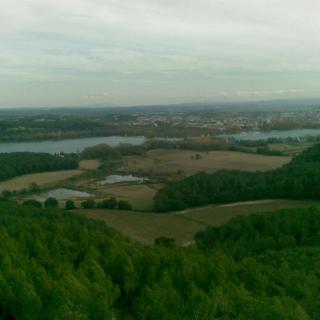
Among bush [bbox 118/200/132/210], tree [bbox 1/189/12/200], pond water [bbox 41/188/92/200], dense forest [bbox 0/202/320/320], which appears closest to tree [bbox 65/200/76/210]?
bush [bbox 118/200/132/210]

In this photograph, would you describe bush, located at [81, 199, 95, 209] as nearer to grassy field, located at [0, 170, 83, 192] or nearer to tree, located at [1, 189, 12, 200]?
tree, located at [1, 189, 12, 200]

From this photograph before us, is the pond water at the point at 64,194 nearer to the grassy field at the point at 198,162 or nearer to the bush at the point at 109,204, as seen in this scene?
the bush at the point at 109,204

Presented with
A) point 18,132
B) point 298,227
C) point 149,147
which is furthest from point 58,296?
point 18,132

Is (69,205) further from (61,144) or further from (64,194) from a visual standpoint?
(61,144)

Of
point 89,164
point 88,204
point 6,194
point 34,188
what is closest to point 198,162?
point 89,164

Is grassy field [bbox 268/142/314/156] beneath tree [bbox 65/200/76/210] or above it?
above

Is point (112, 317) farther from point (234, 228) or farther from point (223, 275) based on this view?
point (234, 228)
